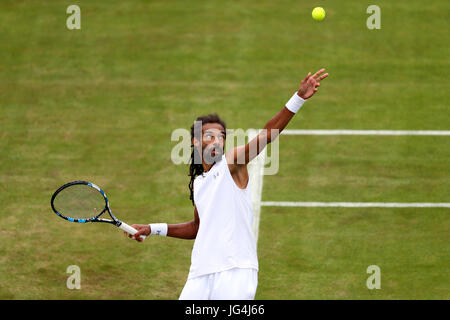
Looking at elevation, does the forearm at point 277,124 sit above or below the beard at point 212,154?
above

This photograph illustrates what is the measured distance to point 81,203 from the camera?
26.3 feet

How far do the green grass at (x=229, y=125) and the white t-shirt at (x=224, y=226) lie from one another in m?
2.77

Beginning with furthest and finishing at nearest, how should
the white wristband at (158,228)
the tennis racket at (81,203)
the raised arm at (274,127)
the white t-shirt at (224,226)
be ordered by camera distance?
the tennis racket at (81,203) < the white wristband at (158,228) < the white t-shirt at (224,226) < the raised arm at (274,127)

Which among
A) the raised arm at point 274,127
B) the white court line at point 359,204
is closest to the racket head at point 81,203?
the raised arm at point 274,127

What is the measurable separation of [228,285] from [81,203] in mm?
1916

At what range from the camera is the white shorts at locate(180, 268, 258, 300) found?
6934mm

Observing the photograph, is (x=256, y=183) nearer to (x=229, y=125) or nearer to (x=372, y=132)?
(x=229, y=125)

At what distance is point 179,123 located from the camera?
13.4 metres

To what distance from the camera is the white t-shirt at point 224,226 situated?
699cm

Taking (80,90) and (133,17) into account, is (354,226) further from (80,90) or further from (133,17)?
(133,17)

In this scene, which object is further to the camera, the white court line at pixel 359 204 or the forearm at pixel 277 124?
the white court line at pixel 359 204

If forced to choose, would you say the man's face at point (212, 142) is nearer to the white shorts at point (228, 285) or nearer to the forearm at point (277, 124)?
the forearm at point (277, 124)
